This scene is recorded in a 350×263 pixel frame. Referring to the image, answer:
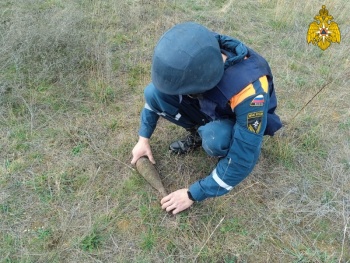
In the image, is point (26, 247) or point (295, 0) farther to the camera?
point (295, 0)

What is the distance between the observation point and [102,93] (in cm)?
298

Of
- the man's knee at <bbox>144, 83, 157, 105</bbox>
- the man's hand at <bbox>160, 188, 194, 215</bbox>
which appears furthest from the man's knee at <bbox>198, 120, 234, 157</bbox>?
the man's knee at <bbox>144, 83, 157, 105</bbox>

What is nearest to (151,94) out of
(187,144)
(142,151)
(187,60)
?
(142,151)

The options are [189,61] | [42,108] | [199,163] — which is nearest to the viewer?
[189,61]

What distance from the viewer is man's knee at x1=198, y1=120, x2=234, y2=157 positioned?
2.00 meters

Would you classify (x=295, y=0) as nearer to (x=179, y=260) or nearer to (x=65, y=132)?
(x=65, y=132)

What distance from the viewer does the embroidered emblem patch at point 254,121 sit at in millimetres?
1760

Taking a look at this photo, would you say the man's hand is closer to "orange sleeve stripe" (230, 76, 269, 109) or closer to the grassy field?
the grassy field

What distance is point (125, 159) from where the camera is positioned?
2.54 meters

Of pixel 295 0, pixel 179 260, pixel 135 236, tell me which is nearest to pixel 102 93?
pixel 135 236

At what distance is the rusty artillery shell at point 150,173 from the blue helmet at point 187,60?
0.81m

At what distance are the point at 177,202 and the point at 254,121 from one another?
72 centimetres

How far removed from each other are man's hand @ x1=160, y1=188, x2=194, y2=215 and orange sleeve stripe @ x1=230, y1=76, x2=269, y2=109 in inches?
25.3

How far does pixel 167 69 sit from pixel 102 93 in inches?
59.0
